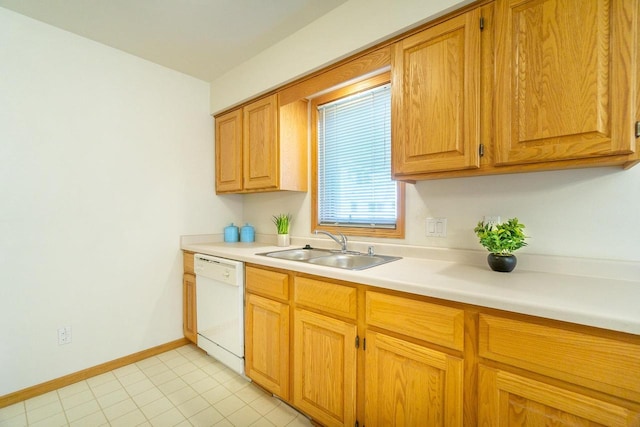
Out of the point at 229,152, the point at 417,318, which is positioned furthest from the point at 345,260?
the point at 229,152

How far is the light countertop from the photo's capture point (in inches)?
30.9

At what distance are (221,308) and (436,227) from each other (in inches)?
63.2

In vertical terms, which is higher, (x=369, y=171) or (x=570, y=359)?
(x=369, y=171)

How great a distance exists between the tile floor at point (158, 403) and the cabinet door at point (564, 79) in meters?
1.83

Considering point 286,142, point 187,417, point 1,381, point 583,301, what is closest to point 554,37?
point 583,301

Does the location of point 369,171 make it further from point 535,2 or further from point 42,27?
point 42,27

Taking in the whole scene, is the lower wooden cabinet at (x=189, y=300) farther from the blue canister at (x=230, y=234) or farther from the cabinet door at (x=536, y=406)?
the cabinet door at (x=536, y=406)

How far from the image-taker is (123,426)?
153 cm

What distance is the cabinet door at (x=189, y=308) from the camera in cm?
236

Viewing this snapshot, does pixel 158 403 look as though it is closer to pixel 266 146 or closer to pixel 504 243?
pixel 266 146

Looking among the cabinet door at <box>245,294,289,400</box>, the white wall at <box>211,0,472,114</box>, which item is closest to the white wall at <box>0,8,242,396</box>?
the white wall at <box>211,0,472,114</box>

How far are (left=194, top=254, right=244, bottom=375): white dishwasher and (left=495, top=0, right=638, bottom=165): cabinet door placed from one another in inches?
68.1

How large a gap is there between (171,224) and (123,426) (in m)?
1.47

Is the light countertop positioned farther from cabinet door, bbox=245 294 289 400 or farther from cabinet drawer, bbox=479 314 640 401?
cabinet door, bbox=245 294 289 400
